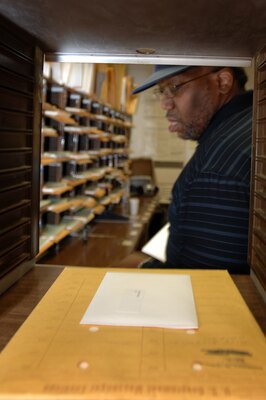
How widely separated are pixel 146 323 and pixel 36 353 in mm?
165

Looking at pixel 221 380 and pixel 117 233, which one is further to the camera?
pixel 117 233

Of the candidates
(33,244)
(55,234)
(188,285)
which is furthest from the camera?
(55,234)

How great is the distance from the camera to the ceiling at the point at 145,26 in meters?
0.59

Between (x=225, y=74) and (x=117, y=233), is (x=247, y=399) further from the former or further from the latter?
(x=117, y=233)

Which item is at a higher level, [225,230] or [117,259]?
[225,230]

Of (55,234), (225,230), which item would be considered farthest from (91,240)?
(225,230)

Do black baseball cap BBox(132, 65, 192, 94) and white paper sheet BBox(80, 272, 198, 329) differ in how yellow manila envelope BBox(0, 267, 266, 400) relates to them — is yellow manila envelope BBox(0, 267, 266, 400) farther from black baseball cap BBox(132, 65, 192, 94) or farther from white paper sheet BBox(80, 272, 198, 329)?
black baseball cap BBox(132, 65, 192, 94)

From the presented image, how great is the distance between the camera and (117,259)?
8.82 feet

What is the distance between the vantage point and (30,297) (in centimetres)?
73

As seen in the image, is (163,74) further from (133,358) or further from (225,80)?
(133,358)

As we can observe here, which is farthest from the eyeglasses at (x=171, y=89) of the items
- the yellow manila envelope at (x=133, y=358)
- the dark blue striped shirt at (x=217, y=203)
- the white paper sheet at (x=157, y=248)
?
the yellow manila envelope at (x=133, y=358)

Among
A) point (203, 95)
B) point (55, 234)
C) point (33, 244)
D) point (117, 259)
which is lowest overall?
point (117, 259)

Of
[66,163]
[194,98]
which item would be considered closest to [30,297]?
[194,98]

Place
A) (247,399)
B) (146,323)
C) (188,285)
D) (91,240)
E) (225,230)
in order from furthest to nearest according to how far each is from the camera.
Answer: (91,240) < (225,230) < (188,285) < (146,323) < (247,399)
